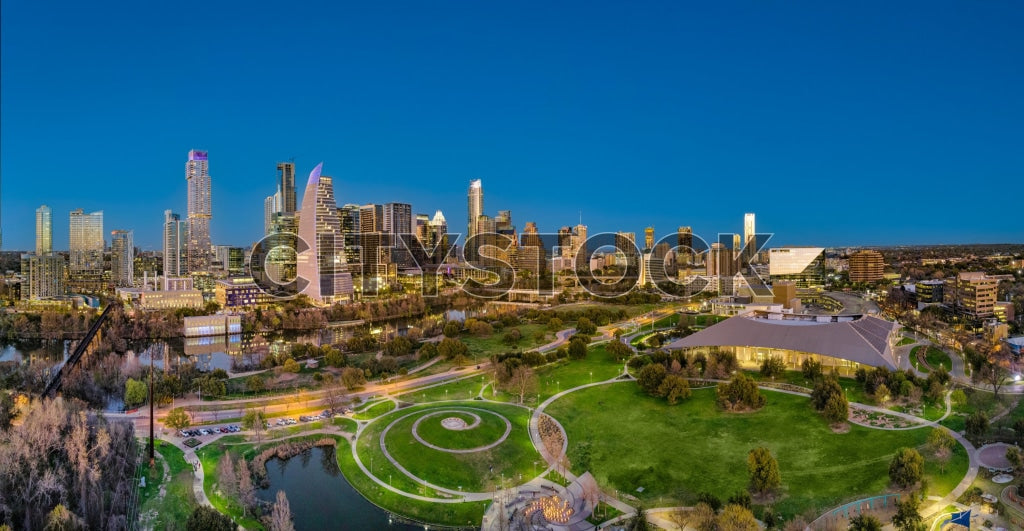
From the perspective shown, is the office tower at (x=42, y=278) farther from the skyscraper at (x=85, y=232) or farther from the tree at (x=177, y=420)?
the tree at (x=177, y=420)

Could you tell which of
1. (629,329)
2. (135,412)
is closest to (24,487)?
(135,412)

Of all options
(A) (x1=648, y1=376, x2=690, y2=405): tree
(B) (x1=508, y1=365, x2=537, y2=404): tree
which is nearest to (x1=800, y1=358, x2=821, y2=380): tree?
(A) (x1=648, y1=376, x2=690, y2=405): tree

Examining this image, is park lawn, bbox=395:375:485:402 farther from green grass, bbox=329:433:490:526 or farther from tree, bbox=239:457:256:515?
tree, bbox=239:457:256:515

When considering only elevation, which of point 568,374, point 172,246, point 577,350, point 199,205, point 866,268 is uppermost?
point 199,205

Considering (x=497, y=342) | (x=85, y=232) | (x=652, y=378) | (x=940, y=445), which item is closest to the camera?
(x=940, y=445)

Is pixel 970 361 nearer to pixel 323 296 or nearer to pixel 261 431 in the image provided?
pixel 261 431

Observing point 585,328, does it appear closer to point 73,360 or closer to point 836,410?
point 836,410

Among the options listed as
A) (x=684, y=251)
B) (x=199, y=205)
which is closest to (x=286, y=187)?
(x=199, y=205)
